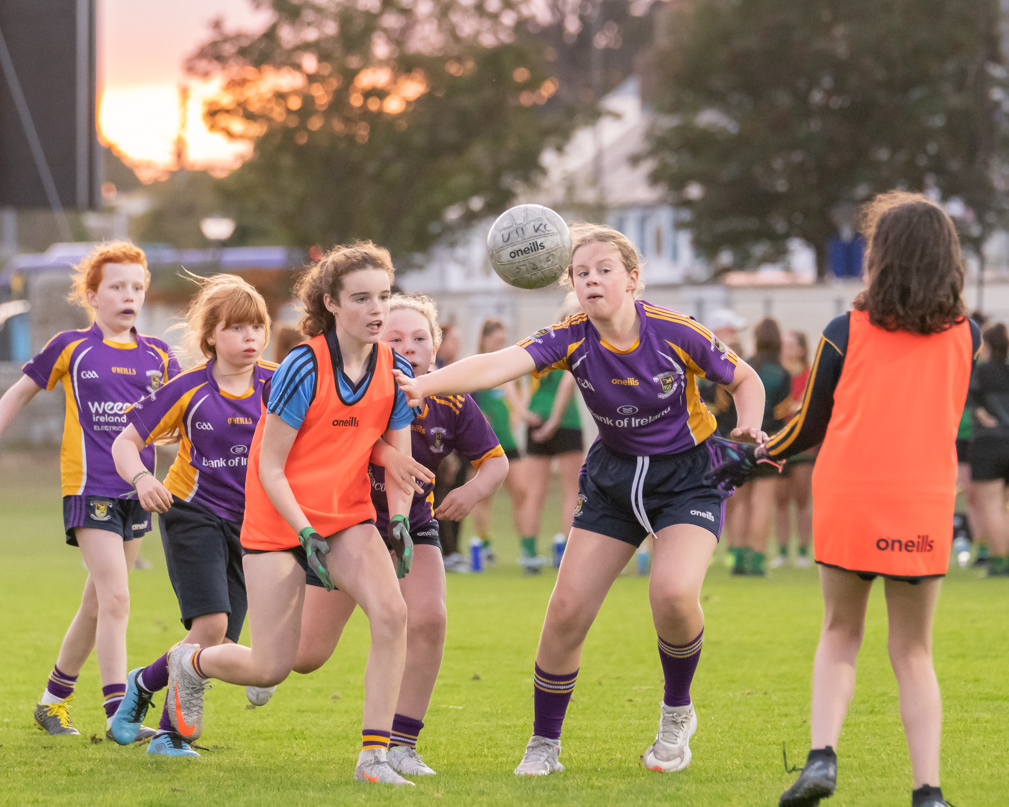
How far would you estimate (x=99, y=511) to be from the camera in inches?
244

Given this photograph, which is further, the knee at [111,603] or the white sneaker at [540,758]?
the knee at [111,603]

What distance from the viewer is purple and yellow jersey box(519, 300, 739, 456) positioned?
5273 millimetres

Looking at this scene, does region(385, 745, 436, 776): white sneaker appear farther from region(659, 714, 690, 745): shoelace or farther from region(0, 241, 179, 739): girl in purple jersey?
region(0, 241, 179, 739): girl in purple jersey

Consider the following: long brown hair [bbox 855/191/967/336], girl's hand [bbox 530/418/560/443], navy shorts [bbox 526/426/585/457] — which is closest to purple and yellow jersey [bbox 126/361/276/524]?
long brown hair [bbox 855/191/967/336]

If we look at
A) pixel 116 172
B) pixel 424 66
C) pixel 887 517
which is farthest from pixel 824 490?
pixel 116 172

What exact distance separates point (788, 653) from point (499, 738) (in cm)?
281

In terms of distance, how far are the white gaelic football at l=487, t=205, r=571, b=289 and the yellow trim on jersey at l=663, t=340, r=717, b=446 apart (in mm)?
794

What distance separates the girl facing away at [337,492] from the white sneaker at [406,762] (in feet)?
0.80

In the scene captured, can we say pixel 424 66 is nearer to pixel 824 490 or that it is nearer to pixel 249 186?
pixel 249 186

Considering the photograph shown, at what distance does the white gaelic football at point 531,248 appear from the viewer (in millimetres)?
5922

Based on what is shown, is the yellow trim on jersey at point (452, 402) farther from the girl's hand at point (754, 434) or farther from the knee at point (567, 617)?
the girl's hand at point (754, 434)

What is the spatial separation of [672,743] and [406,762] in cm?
104

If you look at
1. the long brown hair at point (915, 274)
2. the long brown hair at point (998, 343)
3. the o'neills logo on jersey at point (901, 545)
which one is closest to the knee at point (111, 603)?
the o'neills logo on jersey at point (901, 545)

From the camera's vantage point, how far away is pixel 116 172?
3976 inches
